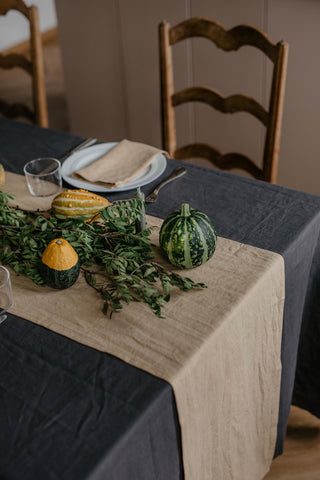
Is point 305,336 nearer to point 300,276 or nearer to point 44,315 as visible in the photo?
point 300,276

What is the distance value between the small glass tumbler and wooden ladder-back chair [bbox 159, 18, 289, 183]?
20.9 inches

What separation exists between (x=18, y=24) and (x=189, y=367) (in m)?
4.98

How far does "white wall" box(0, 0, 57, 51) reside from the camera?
16.1 ft

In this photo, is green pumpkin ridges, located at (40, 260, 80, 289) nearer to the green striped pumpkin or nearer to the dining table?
the dining table

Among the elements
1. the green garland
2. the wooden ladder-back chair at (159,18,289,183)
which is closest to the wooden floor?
the wooden ladder-back chair at (159,18,289,183)

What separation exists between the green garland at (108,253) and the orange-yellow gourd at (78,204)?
0.02m

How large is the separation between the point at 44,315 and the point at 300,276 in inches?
20.8

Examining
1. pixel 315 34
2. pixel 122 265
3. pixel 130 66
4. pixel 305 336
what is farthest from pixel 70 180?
pixel 130 66

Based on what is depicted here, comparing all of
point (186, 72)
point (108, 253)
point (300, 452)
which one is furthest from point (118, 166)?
point (186, 72)

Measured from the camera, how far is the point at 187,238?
90 centimetres

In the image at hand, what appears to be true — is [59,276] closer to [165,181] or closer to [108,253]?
[108,253]

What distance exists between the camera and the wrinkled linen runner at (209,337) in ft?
2.61

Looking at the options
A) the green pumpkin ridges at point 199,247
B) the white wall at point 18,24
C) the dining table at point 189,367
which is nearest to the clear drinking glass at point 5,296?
the dining table at point 189,367

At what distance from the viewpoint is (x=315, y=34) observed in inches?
77.2
